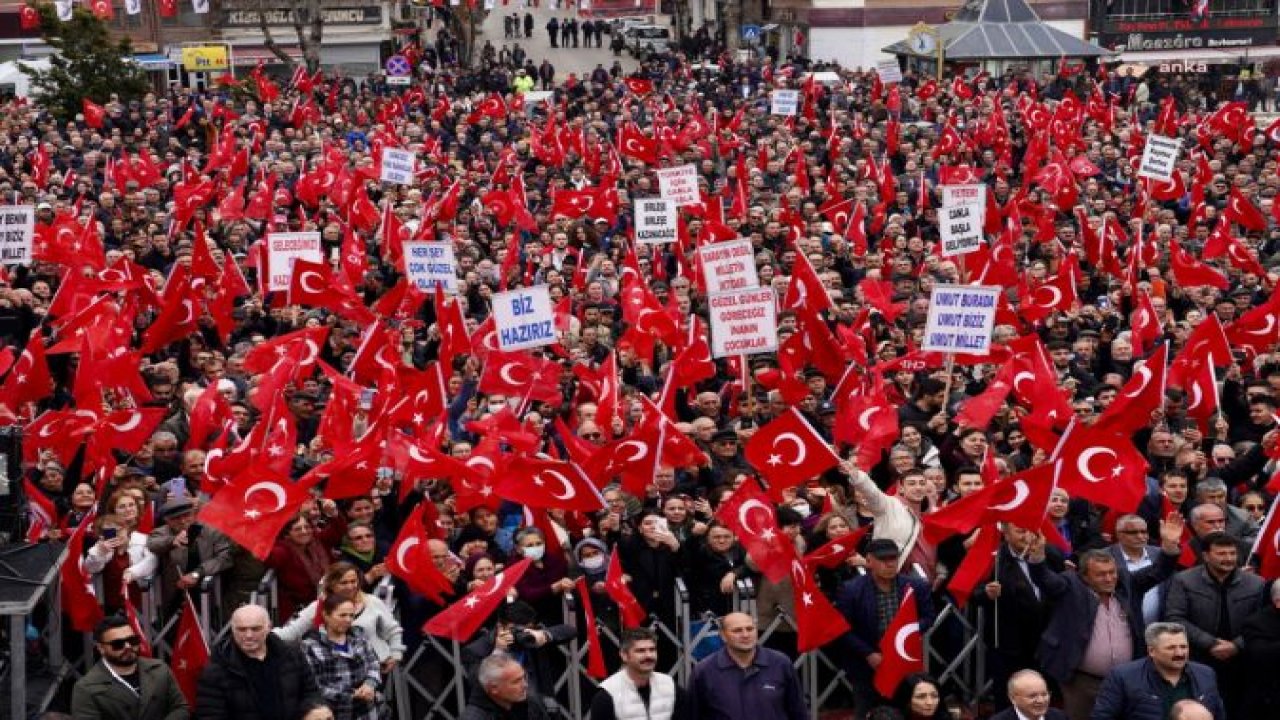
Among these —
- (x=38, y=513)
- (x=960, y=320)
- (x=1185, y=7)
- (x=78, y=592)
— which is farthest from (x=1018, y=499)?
(x=1185, y=7)

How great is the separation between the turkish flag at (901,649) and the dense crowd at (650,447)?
21mm

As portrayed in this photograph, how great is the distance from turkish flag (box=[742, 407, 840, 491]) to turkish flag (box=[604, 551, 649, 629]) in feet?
5.11

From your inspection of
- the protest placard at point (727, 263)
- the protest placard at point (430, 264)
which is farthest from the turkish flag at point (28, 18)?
the protest placard at point (727, 263)

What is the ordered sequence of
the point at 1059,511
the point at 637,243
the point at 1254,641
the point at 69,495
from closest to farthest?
the point at 1254,641 → the point at 1059,511 → the point at 69,495 → the point at 637,243

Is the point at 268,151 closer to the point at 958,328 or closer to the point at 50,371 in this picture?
the point at 50,371

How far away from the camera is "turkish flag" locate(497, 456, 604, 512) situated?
469 inches

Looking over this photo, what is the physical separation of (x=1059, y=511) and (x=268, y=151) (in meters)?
22.3

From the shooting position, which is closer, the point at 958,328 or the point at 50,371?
the point at 958,328

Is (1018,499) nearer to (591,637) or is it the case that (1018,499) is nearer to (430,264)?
(591,637)

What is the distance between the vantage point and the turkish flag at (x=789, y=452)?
12445 mm

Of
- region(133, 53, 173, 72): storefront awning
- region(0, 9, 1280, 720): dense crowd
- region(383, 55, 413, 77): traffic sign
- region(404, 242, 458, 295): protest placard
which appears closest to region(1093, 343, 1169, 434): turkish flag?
region(0, 9, 1280, 720): dense crowd

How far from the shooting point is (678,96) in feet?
135

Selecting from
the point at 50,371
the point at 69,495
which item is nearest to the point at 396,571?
the point at 69,495

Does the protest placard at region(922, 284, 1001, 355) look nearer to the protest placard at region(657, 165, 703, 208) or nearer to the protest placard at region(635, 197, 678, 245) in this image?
the protest placard at region(635, 197, 678, 245)
